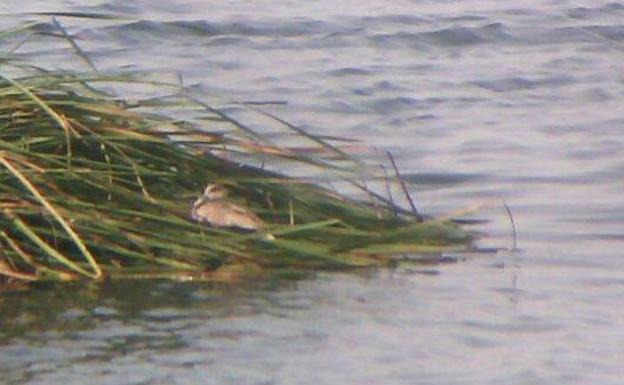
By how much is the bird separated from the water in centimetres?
24

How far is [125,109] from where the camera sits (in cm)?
705

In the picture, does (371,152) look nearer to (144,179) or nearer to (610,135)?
(610,135)

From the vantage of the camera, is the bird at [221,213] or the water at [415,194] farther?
the bird at [221,213]

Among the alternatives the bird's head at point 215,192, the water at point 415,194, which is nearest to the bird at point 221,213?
the bird's head at point 215,192

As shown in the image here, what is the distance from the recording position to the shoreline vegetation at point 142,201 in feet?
21.9

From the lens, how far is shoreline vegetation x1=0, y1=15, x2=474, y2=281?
666 centimetres

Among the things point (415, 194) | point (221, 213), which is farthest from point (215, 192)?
point (415, 194)

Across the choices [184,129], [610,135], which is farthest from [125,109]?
[610,135]

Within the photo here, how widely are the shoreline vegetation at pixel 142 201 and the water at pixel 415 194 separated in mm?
102

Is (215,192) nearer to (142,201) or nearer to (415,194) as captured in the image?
(142,201)

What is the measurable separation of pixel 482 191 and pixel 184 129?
223 centimetres

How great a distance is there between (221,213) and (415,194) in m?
2.27

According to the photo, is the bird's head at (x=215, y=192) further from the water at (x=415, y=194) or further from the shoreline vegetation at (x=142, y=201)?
the water at (x=415, y=194)

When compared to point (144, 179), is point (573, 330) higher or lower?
lower
